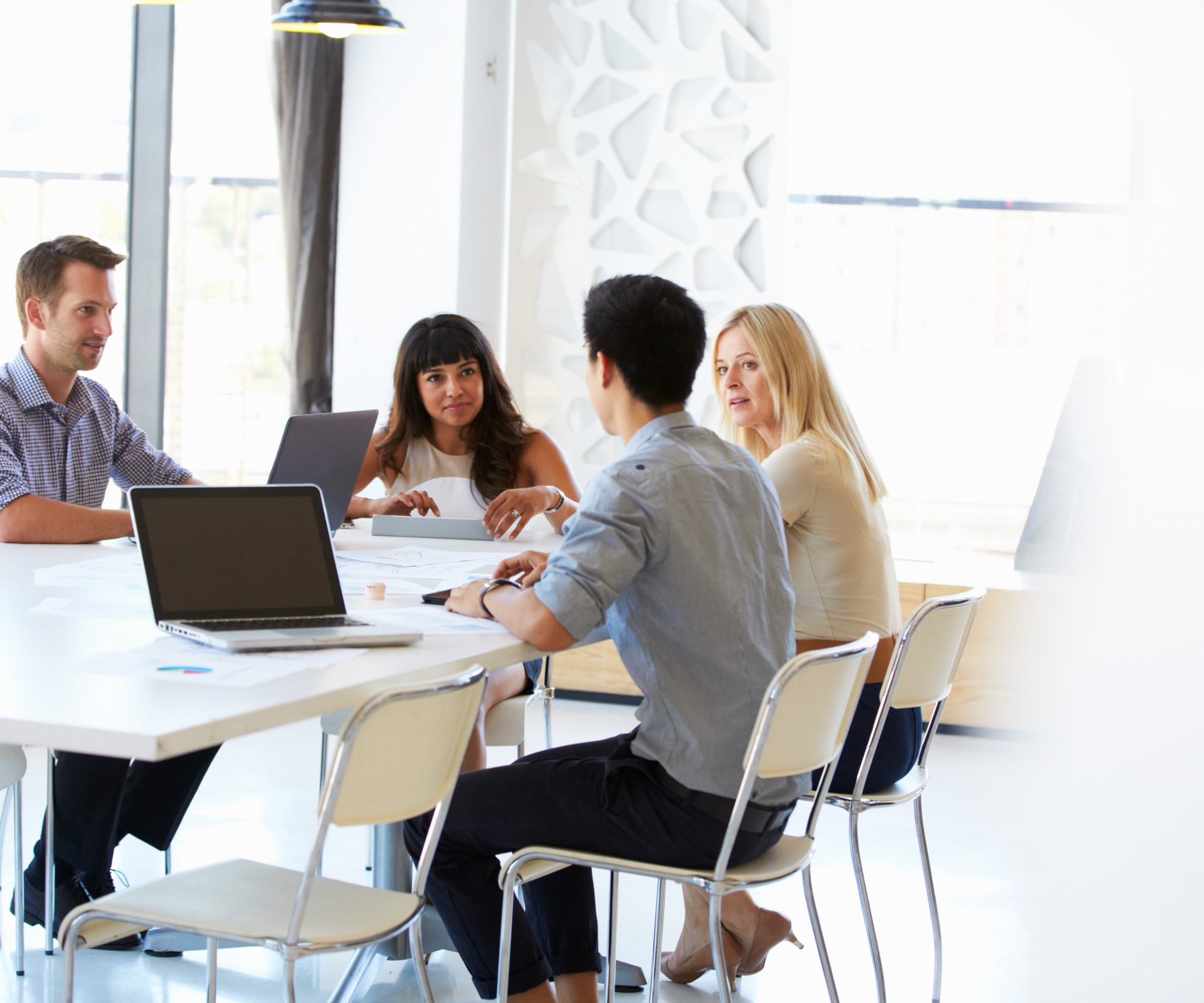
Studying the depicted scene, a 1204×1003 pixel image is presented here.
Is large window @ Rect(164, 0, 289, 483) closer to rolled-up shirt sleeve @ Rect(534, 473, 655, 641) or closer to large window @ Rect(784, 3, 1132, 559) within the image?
large window @ Rect(784, 3, 1132, 559)

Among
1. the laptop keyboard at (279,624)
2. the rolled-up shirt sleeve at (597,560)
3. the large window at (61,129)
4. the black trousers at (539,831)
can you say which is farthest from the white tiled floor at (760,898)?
the large window at (61,129)

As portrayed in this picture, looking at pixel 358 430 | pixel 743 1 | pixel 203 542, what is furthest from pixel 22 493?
pixel 743 1

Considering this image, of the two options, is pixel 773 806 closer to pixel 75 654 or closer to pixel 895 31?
pixel 75 654

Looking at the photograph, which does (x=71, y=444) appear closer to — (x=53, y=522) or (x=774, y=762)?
(x=53, y=522)

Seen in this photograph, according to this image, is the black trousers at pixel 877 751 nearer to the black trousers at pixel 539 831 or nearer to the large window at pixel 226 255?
the black trousers at pixel 539 831

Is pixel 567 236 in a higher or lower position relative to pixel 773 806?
higher

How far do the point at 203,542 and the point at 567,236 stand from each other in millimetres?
3339

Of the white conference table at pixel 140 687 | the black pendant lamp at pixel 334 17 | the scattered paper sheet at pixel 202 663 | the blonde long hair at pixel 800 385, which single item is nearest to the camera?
the white conference table at pixel 140 687

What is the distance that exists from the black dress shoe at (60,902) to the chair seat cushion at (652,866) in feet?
3.25

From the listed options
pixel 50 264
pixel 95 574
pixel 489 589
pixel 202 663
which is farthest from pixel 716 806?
pixel 50 264

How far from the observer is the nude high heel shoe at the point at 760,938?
2387 mm

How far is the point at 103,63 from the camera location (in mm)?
4547

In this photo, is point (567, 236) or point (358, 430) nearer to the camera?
point (358, 430)

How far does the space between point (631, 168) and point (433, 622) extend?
10.9 feet
